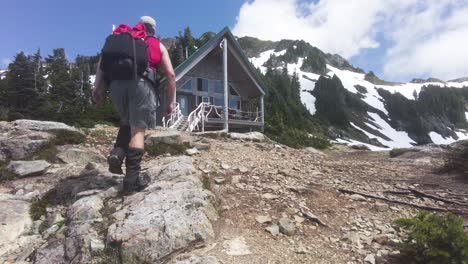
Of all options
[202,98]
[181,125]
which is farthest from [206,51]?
[181,125]

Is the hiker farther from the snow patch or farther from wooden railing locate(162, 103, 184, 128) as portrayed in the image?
the snow patch

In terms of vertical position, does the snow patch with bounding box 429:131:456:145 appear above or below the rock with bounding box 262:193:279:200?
below

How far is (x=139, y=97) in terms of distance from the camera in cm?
482

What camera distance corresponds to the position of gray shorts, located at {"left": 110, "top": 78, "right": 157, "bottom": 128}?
15.8 ft

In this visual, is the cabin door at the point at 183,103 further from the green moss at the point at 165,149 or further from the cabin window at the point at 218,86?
the green moss at the point at 165,149

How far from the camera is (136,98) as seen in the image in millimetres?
4816

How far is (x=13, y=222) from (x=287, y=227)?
11.5 feet

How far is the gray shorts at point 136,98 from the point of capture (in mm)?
4801

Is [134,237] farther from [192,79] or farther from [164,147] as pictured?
[192,79]

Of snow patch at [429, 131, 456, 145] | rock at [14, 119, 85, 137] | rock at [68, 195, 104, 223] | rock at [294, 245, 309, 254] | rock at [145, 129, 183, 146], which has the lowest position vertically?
snow patch at [429, 131, 456, 145]

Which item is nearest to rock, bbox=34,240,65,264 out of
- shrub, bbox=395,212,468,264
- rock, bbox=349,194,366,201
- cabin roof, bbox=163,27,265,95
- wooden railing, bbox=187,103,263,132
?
shrub, bbox=395,212,468,264

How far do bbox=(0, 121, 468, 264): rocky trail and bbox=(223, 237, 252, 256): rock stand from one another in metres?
0.01

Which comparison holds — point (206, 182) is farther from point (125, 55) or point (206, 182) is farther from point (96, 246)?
point (125, 55)

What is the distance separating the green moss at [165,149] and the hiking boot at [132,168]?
2.77 metres
